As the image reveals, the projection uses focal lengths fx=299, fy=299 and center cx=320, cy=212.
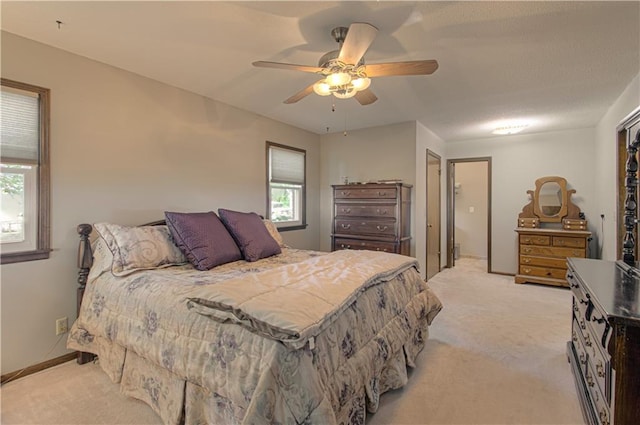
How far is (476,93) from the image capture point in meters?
3.20

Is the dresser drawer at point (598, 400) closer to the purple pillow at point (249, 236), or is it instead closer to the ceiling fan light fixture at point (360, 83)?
the ceiling fan light fixture at point (360, 83)

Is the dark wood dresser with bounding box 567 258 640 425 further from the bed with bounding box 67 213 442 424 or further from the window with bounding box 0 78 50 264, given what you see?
the window with bounding box 0 78 50 264

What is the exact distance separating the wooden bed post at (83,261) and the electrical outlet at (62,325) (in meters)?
0.21

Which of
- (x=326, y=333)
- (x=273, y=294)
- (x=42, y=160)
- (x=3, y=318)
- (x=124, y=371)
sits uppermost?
(x=42, y=160)

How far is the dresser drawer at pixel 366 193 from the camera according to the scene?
3.91m

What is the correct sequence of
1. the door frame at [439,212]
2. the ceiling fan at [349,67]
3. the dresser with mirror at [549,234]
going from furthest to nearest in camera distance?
the door frame at [439,212] → the dresser with mirror at [549,234] → the ceiling fan at [349,67]

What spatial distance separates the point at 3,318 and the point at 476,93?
4527 millimetres

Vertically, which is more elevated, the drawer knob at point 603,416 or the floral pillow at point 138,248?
the floral pillow at point 138,248

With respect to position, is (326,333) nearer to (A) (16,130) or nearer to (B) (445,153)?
(A) (16,130)

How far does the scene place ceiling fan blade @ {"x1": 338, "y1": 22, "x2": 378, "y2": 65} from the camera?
159 centimetres

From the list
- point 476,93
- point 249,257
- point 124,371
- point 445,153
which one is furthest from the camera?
point 445,153

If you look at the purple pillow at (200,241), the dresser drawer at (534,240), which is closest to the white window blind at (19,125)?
the purple pillow at (200,241)

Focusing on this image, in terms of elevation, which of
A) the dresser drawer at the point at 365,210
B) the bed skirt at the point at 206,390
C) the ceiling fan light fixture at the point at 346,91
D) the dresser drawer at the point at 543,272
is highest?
the ceiling fan light fixture at the point at 346,91

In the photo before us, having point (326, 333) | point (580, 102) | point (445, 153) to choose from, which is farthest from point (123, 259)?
point (445, 153)
